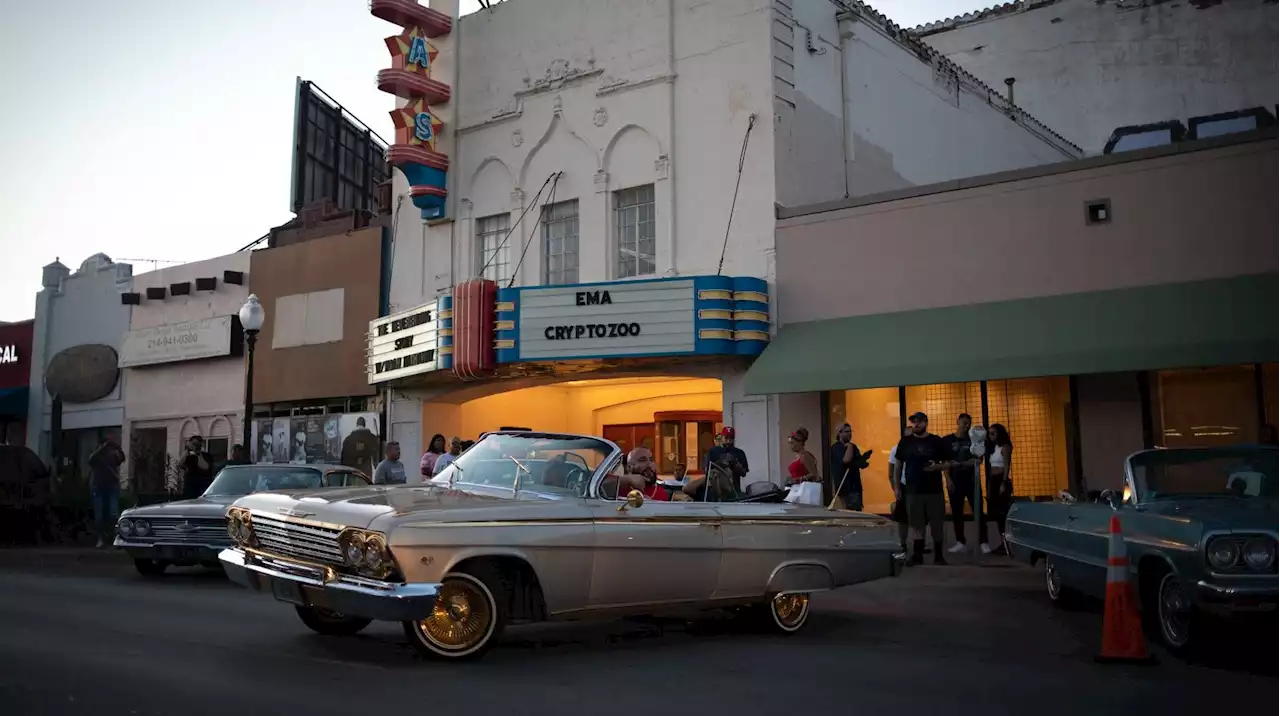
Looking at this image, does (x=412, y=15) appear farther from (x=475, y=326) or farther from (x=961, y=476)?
(x=961, y=476)

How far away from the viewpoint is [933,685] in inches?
246

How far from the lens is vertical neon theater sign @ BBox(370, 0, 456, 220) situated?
820 inches

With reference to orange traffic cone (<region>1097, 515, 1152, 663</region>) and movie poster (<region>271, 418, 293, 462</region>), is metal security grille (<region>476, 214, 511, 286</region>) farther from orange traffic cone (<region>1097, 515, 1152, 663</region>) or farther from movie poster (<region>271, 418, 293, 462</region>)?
orange traffic cone (<region>1097, 515, 1152, 663</region>)

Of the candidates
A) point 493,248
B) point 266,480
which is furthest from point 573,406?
point 266,480

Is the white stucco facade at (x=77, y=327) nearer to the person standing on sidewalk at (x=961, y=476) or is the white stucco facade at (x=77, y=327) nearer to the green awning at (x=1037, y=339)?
the green awning at (x=1037, y=339)

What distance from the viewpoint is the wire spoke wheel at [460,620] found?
6.60m

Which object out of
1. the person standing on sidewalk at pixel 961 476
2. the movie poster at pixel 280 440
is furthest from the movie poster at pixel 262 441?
the person standing on sidewalk at pixel 961 476

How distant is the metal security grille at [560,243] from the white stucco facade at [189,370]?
8.97m

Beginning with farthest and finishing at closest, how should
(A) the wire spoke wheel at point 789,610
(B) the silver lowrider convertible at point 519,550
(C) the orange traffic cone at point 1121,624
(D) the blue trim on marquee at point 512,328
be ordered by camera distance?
(D) the blue trim on marquee at point 512,328
(A) the wire spoke wheel at point 789,610
(C) the orange traffic cone at point 1121,624
(B) the silver lowrider convertible at point 519,550

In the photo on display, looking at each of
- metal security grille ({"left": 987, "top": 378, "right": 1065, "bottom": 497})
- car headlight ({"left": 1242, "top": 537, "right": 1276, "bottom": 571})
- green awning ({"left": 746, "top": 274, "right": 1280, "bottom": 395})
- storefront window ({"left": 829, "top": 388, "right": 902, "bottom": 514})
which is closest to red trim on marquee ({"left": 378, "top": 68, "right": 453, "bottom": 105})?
green awning ({"left": 746, "top": 274, "right": 1280, "bottom": 395})

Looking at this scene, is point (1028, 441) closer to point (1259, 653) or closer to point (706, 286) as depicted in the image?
point (706, 286)

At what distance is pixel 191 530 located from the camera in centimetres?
1183

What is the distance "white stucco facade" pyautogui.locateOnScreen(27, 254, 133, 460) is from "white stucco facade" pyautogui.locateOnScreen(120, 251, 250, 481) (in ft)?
2.38

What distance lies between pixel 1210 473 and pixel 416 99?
55.1 feet
